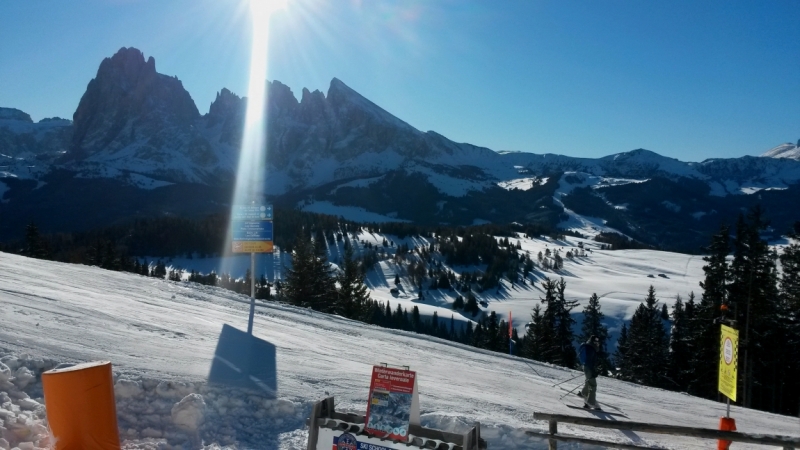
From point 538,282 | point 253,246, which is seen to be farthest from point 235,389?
point 538,282

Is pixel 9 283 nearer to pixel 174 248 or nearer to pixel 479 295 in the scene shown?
pixel 479 295

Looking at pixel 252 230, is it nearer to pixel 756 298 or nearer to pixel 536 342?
pixel 756 298

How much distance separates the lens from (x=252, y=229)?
18781 millimetres

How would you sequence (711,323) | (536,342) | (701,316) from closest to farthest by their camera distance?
(711,323), (701,316), (536,342)

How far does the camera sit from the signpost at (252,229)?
18.7 metres

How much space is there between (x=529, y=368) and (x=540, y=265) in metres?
141

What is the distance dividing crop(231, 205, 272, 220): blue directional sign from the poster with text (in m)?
13.9

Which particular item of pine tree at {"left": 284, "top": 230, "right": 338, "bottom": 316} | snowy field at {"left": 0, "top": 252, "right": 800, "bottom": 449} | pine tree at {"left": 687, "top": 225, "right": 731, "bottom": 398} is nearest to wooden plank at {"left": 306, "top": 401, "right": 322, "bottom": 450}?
snowy field at {"left": 0, "top": 252, "right": 800, "bottom": 449}

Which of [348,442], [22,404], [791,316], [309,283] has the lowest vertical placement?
[309,283]

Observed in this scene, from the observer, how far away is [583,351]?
14.1m

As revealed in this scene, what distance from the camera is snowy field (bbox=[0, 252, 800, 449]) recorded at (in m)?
7.97

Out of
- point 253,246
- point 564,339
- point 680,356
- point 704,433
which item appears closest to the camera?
point 704,433

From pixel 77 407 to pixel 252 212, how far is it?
42.6ft

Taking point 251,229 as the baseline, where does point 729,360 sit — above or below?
below
